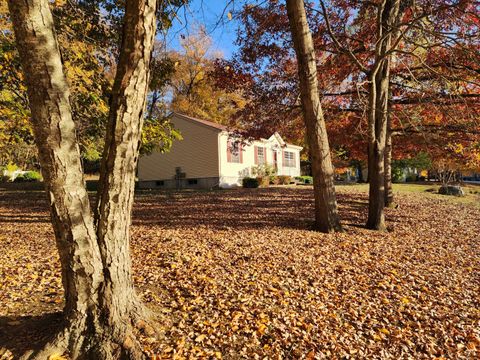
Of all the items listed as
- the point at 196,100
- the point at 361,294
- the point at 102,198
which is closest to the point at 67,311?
the point at 102,198

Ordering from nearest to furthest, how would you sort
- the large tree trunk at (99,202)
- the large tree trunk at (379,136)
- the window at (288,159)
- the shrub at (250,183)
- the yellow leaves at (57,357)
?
the large tree trunk at (99,202) < the yellow leaves at (57,357) < the large tree trunk at (379,136) < the shrub at (250,183) < the window at (288,159)

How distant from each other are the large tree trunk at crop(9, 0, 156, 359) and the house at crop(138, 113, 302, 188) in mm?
15399

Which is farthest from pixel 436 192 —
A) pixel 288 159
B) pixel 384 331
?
pixel 384 331

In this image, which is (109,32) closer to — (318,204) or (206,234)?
(206,234)

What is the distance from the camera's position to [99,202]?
2.83 meters

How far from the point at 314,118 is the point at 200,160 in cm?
1399

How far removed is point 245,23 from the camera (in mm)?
9617

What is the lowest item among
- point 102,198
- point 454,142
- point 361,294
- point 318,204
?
point 361,294

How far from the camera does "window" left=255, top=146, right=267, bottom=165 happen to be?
899 inches

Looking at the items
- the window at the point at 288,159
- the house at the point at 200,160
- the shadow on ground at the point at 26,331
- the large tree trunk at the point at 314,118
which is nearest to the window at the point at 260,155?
the house at the point at 200,160

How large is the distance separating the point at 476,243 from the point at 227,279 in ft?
20.7

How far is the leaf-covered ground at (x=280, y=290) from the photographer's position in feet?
10.6

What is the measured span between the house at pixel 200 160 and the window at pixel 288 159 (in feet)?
8.61

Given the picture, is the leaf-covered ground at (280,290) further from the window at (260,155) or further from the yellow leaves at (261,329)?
the window at (260,155)
